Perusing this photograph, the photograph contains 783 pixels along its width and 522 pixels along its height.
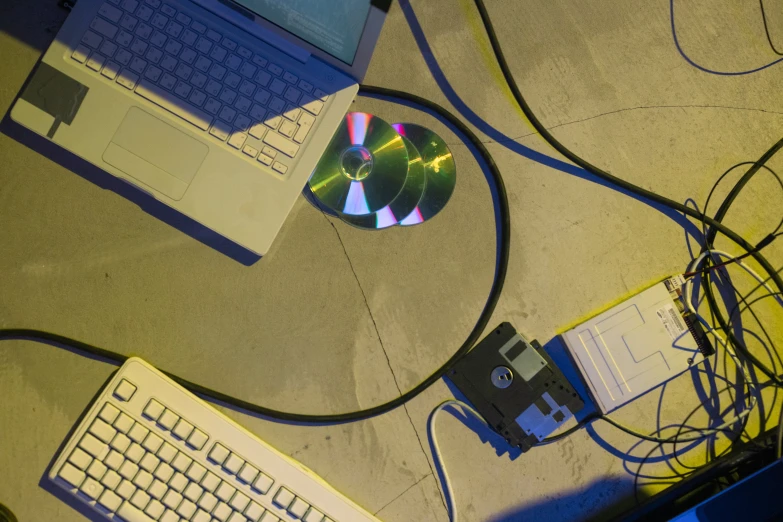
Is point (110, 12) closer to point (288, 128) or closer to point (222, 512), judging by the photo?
point (288, 128)

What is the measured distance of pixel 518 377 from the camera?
0.73 meters

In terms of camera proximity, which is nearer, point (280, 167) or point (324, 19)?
point (324, 19)

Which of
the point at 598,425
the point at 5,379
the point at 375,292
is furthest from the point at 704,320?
the point at 5,379

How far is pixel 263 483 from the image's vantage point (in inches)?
26.5

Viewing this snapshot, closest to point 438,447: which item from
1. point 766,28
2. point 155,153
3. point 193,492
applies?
point 193,492

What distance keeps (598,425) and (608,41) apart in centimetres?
55

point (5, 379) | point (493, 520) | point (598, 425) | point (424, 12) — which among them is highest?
point (424, 12)

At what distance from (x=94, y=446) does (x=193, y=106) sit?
450 millimetres

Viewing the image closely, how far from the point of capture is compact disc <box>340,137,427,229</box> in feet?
2.40

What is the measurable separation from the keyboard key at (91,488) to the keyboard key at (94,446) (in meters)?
0.03

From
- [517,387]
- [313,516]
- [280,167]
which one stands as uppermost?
[280,167]

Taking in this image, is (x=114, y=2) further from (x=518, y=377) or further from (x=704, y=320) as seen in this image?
(x=704, y=320)

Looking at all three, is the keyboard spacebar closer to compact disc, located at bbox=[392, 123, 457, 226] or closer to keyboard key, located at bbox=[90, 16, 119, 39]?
keyboard key, located at bbox=[90, 16, 119, 39]

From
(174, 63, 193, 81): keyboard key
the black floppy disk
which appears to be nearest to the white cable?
the black floppy disk
